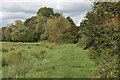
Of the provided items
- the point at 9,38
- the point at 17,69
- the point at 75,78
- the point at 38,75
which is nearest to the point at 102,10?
the point at 75,78

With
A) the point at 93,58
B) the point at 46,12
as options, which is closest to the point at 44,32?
the point at 46,12

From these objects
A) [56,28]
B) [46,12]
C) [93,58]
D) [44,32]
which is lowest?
[93,58]

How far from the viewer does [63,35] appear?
6353 centimetres

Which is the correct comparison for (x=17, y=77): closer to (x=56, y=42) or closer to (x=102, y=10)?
(x=102, y=10)

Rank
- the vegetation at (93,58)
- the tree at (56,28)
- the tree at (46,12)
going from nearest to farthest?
the vegetation at (93,58) → the tree at (56,28) → the tree at (46,12)

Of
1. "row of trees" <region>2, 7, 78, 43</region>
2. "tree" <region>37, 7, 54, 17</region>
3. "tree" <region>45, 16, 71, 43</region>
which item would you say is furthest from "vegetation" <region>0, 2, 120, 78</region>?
"tree" <region>37, 7, 54, 17</region>

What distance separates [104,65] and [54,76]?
7237 mm

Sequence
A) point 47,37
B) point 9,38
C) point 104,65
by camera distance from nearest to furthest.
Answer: point 104,65
point 9,38
point 47,37

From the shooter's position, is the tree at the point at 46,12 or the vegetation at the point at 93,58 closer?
the vegetation at the point at 93,58

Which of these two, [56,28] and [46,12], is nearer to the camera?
[56,28]

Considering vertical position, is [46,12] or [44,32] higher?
[46,12]

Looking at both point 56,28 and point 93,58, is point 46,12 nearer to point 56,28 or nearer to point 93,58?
point 56,28

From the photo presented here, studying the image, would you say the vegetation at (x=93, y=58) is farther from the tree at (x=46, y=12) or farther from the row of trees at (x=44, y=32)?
the tree at (x=46, y=12)

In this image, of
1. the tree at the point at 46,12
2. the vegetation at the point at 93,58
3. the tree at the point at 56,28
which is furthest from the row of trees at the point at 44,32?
the vegetation at the point at 93,58
